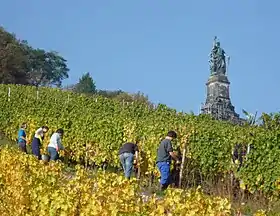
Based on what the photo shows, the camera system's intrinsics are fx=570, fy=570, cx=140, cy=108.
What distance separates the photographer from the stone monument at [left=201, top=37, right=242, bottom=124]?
4286 cm

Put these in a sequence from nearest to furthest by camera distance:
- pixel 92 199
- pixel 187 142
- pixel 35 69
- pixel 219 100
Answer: pixel 92 199 → pixel 187 142 → pixel 219 100 → pixel 35 69

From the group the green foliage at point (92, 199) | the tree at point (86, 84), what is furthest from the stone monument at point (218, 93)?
the tree at point (86, 84)

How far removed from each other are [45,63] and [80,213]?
87616mm

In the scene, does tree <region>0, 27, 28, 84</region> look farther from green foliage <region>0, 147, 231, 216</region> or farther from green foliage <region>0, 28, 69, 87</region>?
green foliage <region>0, 147, 231, 216</region>

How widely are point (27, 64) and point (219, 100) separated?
40.1 metres

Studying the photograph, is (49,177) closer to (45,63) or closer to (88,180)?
(88,180)

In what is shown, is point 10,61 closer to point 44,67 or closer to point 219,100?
→ point 44,67

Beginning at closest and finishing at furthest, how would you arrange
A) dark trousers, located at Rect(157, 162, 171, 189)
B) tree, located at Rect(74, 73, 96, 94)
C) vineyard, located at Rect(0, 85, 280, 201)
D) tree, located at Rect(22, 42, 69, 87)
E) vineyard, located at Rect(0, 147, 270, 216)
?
vineyard, located at Rect(0, 147, 270, 216) → vineyard, located at Rect(0, 85, 280, 201) → dark trousers, located at Rect(157, 162, 171, 189) → tree, located at Rect(22, 42, 69, 87) → tree, located at Rect(74, 73, 96, 94)

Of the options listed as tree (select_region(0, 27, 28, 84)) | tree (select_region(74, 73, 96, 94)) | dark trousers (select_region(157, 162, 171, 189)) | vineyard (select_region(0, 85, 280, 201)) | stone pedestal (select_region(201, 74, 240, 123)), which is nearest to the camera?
vineyard (select_region(0, 85, 280, 201))

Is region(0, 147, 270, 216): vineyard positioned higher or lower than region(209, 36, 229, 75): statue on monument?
lower

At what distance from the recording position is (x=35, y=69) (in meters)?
87.6

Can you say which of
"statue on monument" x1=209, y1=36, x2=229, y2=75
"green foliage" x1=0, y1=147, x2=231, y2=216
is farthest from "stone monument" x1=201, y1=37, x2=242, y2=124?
"green foliage" x1=0, y1=147, x2=231, y2=216

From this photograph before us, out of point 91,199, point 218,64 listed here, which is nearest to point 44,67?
point 218,64

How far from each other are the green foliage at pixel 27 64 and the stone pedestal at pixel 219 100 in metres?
26.9
